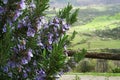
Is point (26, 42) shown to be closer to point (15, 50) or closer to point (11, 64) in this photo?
point (15, 50)

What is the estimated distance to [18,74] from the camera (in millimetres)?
5246

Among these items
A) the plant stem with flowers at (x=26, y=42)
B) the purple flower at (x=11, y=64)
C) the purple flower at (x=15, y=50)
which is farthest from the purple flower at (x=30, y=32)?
the purple flower at (x=11, y=64)

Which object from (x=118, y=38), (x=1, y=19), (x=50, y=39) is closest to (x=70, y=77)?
(x=50, y=39)

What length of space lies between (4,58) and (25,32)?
0.99 m

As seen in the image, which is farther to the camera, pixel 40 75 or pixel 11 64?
pixel 40 75

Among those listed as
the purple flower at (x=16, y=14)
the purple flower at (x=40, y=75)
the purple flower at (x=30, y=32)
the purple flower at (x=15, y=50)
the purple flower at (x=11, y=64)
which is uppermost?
the purple flower at (x=16, y=14)

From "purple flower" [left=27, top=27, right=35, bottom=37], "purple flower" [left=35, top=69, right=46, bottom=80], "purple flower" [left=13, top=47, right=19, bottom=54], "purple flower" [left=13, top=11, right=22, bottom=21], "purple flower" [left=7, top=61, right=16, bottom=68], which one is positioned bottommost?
"purple flower" [left=35, top=69, right=46, bottom=80]

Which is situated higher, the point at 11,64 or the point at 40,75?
the point at 11,64

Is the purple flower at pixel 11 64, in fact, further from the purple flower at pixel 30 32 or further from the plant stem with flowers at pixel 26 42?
the purple flower at pixel 30 32

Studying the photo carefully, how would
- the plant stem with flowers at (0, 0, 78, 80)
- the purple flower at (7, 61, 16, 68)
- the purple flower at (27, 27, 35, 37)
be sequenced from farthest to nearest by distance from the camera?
the purple flower at (27, 27, 35, 37), the purple flower at (7, 61, 16, 68), the plant stem with flowers at (0, 0, 78, 80)

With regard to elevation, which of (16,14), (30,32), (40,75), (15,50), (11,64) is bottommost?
(40,75)

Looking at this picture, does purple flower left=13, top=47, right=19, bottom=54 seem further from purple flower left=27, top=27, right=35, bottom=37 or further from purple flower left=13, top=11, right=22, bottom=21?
purple flower left=13, top=11, right=22, bottom=21

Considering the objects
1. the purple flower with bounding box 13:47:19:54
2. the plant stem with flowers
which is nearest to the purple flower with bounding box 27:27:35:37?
the plant stem with flowers

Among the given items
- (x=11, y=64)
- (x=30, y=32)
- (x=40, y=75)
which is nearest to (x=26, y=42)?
(x=30, y=32)
